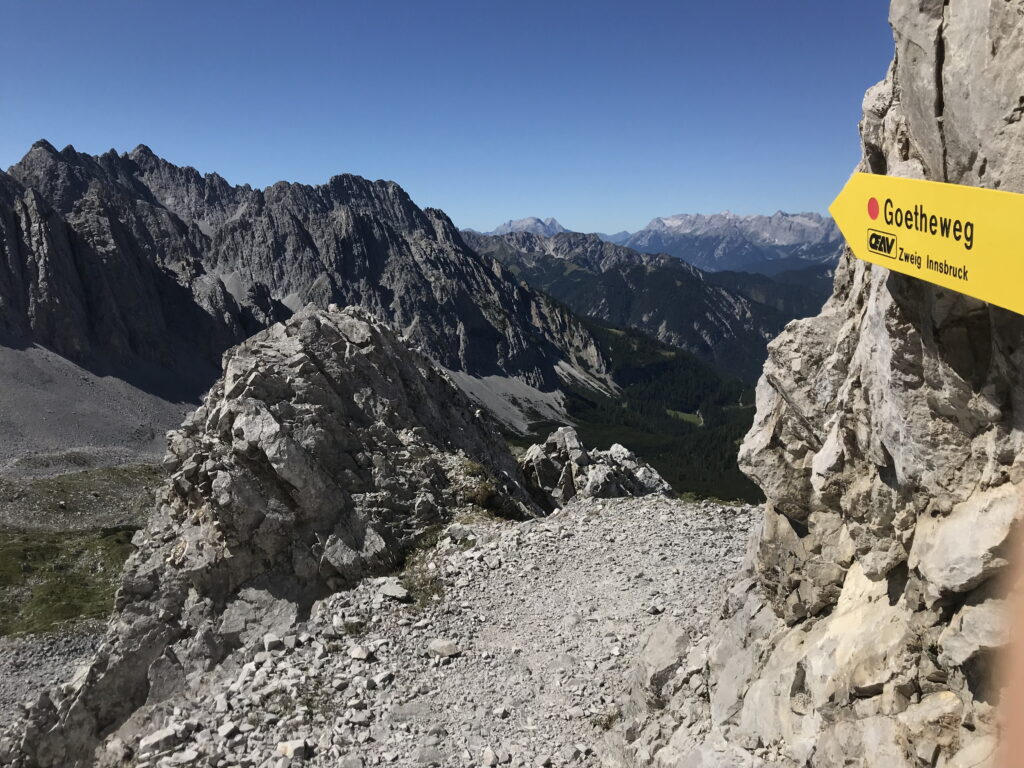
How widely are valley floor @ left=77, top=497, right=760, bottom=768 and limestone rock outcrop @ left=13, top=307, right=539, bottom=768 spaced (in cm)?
141

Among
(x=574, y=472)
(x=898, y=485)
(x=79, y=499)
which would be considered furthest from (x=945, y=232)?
(x=79, y=499)

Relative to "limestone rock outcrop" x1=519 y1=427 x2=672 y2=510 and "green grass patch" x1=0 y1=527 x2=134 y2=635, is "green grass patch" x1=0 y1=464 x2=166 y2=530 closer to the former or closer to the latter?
"green grass patch" x1=0 y1=527 x2=134 y2=635

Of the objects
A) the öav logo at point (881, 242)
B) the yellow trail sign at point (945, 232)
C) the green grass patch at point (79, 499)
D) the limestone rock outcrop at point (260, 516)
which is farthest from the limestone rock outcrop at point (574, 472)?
the green grass patch at point (79, 499)

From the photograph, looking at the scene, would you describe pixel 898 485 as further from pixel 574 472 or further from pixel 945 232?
pixel 574 472

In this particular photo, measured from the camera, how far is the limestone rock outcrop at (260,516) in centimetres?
2211

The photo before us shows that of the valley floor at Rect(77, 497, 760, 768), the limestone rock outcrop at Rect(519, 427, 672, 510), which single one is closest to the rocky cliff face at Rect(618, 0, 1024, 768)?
the valley floor at Rect(77, 497, 760, 768)

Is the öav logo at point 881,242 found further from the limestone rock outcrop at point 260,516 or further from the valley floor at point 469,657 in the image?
the limestone rock outcrop at point 260,516

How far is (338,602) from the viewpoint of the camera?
2347cm

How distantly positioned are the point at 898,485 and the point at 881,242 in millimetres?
3822

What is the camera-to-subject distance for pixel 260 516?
2511cm

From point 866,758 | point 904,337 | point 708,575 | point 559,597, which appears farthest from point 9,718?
point 904,337

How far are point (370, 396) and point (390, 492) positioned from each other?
6.20m

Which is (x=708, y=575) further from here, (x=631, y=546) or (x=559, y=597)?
(x=559, y=597)

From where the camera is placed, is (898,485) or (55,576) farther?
(55,576)
